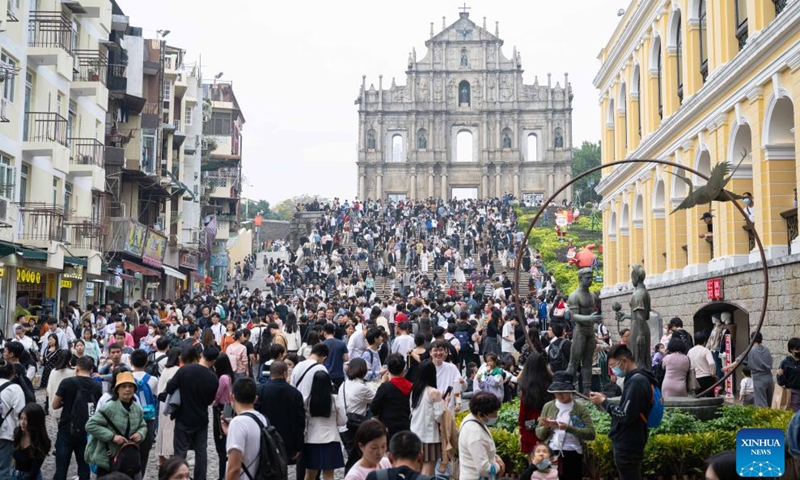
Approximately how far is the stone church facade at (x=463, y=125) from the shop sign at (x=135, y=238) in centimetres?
4424

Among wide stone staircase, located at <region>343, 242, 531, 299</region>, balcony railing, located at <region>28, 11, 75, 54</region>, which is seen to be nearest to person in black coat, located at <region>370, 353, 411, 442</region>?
balcony railing, located at <region>28, 11, 75, 54</region>

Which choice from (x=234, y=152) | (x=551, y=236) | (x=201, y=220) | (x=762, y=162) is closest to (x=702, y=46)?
(x=762, y=162)

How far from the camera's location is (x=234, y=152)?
200ft

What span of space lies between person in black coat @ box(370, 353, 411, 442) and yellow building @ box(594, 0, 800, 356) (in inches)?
204

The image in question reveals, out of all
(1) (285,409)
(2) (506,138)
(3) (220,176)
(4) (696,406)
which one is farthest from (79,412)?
(2) (506,138)

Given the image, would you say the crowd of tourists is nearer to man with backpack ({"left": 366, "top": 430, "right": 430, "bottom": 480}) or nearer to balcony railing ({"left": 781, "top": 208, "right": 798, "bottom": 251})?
man with backpack ({"left": 366, "top": 430, "right": 430, "bottom": 480})

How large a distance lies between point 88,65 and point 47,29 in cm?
398

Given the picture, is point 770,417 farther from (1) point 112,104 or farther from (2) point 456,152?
(2) point 456,152

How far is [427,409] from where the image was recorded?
9.55 metres

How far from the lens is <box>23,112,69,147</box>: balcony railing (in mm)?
24312

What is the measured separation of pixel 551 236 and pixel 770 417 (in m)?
39.2

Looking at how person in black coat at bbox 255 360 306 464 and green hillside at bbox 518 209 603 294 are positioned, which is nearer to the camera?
person in black coat at bbox 255 360 306 464

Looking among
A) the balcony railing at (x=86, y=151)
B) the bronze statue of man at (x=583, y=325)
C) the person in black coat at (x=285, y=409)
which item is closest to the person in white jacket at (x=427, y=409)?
the person in black coat at (x=285, y=409)

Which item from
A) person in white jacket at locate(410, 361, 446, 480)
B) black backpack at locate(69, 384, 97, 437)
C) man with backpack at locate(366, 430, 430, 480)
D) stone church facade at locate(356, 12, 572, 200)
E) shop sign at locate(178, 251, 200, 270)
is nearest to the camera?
man with backpack at locate(366, 430, 430, 480)
